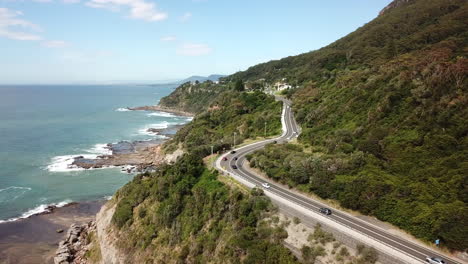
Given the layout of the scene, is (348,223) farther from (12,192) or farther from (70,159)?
Answer: (70,159)

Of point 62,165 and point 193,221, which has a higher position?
point 193,221

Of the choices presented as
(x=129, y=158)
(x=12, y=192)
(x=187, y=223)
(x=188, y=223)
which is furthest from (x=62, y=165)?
(x=188, y=223)

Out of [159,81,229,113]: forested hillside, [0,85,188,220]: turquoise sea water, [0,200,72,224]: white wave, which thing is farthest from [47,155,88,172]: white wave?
[159,81,229,113]: forested hillside

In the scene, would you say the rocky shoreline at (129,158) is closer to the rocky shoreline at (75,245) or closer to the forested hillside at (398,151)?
the rocky shoreline at (75,245)

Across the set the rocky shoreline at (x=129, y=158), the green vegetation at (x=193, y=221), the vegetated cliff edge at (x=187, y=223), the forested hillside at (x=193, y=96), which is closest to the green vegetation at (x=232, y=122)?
the rocky shoreline at (x=129, y=158)

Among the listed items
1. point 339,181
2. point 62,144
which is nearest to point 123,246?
point 339,181

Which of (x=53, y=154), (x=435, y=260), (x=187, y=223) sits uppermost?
(x=435, y=260)

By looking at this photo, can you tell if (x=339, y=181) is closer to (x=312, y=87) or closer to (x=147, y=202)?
(x=147, y=202)

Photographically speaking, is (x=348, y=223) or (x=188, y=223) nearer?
(x=348, y=223)
